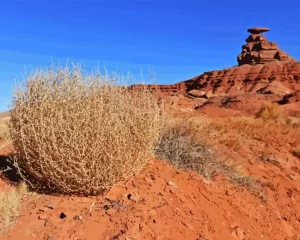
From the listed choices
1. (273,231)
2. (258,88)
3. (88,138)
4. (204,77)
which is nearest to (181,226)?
(88,138)

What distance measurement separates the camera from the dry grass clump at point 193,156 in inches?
255

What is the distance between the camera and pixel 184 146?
6715 millimetres

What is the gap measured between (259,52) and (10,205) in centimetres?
6170

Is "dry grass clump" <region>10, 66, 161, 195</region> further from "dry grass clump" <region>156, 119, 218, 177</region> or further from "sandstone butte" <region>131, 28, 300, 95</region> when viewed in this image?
"sandstone butte" <region>131, 28, 300, 95</region>

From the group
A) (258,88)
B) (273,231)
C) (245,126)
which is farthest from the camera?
(258,88)

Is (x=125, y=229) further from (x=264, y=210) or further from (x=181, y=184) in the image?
(x=264, y=210)

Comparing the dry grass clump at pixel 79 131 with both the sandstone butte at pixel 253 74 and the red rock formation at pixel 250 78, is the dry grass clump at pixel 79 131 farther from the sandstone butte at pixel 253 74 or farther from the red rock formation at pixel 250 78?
the red rock formation at pixel 250 78

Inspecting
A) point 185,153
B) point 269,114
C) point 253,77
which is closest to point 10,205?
point 185,153

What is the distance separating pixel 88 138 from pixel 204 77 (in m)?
55.1

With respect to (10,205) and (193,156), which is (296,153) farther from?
(10,205)

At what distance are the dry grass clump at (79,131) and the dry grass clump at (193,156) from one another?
1.27m

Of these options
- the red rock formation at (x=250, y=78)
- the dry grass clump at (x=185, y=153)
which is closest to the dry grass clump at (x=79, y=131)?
the dry grass clump at (x=185, y=153)

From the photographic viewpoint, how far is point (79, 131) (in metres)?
4.53

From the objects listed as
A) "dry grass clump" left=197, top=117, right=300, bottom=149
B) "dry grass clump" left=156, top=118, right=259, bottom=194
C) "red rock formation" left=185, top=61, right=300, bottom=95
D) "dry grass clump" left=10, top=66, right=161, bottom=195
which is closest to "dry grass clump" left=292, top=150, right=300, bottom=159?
"dry grass clump" left=197, top=117, right=300, bottom=149
